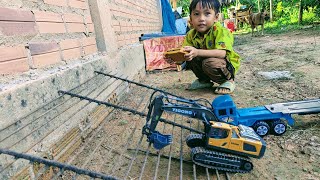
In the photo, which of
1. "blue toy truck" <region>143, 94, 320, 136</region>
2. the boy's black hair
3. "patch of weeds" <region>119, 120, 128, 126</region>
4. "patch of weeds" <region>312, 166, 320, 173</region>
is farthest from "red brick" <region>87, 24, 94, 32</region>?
"patch of weeds" <region>312, 166, 320, 173</region>

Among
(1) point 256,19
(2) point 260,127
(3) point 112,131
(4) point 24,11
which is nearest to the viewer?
(4) point 24,11

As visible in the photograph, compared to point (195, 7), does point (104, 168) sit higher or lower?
A: lower

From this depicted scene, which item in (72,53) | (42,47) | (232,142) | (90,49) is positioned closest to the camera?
(232,142)

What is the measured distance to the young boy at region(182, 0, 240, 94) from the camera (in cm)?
292

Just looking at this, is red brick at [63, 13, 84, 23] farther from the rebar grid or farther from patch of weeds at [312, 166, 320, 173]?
patch of weeds at [312, 166, 320, 173]

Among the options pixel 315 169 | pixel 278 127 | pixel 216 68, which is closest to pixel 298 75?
pixel 216 68

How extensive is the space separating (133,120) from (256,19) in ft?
35.9

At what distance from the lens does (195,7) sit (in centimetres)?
290

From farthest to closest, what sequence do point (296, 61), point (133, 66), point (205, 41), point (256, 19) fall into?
point (256, 19) → point (296, 61) → point (133, 66) → point (205, 41)

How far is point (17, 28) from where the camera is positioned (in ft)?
5.23

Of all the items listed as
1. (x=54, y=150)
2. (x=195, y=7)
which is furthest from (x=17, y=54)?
(x=195, y=7)

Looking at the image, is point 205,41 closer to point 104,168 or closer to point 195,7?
point 195,7

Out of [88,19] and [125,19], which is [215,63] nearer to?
[88,19]

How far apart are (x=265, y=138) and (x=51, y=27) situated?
1.96 metres
